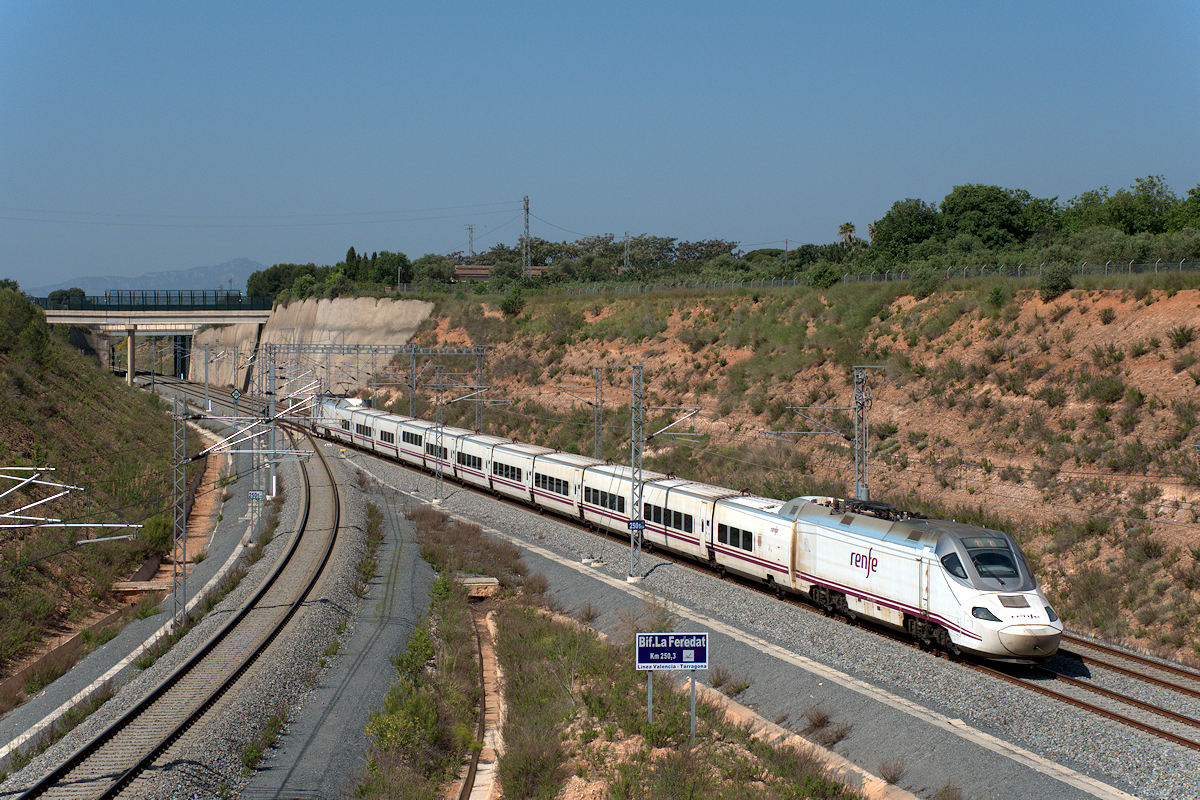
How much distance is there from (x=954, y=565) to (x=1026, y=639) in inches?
80.2

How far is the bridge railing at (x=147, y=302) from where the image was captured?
4006 inches

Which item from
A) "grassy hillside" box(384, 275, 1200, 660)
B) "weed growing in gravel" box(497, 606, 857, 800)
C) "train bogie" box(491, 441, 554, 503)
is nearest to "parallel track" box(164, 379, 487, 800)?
"weed growing in gravel" box(497, 606, 857, 800)

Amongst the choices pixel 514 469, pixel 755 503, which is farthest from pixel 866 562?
pixel 514 469

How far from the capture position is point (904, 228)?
7275 cm

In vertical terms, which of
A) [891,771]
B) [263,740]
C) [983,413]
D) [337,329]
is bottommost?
[263,740]

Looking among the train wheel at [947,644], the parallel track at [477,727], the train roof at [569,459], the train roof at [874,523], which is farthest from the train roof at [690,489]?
the train wheel at [947,644]

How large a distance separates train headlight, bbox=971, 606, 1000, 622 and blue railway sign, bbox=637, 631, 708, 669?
7.41m

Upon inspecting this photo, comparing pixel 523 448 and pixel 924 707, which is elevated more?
pixel 523 448

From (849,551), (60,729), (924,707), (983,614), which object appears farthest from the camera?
(849,551)

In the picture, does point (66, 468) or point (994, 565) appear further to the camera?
point (66, 468)

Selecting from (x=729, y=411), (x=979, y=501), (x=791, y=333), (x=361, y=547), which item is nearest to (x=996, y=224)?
(x=791, y=333)

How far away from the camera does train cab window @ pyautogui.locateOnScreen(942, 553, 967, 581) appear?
19.9m

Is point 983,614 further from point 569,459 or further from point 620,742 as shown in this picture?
point 569,459

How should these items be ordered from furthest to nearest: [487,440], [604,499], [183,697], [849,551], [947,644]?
1. [487,440]
2. [604,499]
3. [849,551]
4. [947,644]
5. [183,697]
